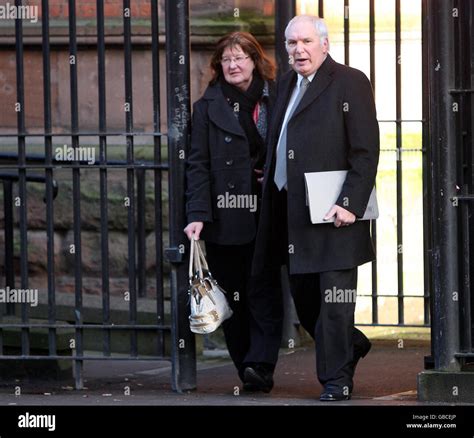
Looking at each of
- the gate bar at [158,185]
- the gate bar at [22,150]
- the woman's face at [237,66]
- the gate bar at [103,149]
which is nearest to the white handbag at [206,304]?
the gate bar at [158,185]

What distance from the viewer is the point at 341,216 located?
25.8 feet

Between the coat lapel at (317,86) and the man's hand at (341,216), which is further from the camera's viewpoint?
the coat lapel at (317,86)

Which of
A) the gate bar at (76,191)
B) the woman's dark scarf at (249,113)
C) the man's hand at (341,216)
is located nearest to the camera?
the man's hand at (341,216)

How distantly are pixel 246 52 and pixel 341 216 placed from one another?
1.16 metres

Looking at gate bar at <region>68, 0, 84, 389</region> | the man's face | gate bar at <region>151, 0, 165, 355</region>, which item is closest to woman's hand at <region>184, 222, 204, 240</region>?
gate bar at <region>151, 0, 165, 355</region>

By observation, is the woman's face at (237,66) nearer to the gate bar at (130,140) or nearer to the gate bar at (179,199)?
the gate bar at (179,199)

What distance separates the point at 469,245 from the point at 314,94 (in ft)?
3.68

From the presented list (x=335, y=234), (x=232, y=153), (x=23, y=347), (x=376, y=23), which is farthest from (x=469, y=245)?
(x=376, y=23)

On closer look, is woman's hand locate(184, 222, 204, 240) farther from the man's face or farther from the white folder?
the man's face

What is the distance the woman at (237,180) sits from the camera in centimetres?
841

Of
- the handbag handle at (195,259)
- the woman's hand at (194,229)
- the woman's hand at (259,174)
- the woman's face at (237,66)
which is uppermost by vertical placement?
the woman's face at (237,66)

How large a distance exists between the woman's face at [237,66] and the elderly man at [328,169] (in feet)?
1.33

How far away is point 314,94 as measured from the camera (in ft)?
26.3
